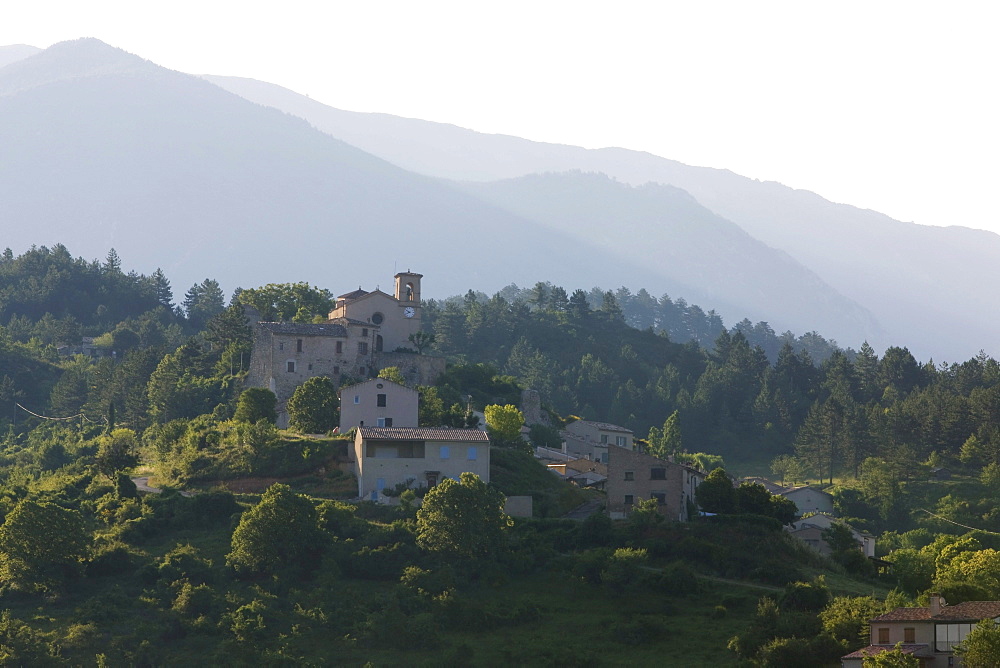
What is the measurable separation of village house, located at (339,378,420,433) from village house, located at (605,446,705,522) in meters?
12.3

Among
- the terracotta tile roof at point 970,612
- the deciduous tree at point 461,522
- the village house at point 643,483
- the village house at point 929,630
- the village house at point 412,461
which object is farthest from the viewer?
the village house at point 643,483

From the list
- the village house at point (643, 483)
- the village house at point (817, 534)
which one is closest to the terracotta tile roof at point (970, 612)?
the village house at point (817, 534)

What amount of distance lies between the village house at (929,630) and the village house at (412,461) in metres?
27.9

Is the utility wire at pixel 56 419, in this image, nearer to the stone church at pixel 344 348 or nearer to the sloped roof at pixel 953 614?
the stone church at pixel 344 348

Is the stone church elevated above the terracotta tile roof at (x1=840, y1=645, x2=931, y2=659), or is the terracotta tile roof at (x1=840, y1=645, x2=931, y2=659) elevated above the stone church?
the stone church

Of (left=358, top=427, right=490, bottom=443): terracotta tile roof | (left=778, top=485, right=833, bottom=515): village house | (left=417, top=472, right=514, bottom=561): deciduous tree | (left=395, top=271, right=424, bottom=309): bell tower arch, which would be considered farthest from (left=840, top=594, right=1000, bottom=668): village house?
(left=395, top=271, right=424, bottom=309): bell tower arch

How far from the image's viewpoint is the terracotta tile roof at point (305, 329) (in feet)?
289

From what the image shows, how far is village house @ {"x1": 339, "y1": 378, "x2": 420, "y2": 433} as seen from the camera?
79812mm

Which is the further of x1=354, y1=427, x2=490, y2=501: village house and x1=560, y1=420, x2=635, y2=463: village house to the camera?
x1=560, y1=420, x2=635, y2=463: village house

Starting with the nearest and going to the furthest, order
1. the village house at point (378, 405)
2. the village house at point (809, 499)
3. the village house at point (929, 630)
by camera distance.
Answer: the village house at point (929, 630), the village house at point (378, 405), the village house at point (809, 499)

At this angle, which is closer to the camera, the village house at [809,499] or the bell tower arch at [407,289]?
the village house at [809,499]

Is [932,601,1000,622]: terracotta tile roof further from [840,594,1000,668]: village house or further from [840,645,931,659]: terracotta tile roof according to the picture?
[840,645,931,659]: terracotta tile roof

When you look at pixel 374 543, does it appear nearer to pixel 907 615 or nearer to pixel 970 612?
pixel 907 615

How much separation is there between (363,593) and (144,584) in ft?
33.8
